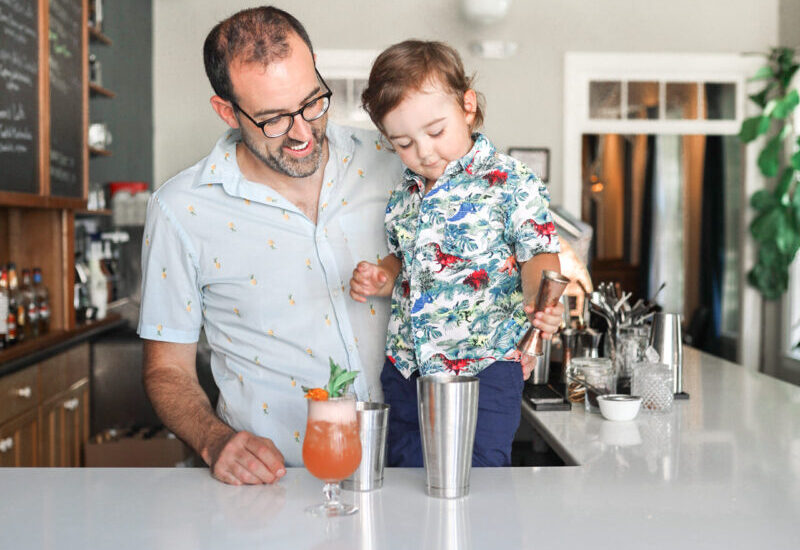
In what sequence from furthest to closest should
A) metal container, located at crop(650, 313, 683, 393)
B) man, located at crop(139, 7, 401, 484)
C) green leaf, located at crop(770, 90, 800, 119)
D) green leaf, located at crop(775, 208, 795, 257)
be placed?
green leaf, located at crop(775, 208, 795, 257)
green leaf, located at crop(770, 90, 800, 119)
metal container, located at crop(650, 313, 683, 393)
man, located at crop(139, 7, 401, 484)

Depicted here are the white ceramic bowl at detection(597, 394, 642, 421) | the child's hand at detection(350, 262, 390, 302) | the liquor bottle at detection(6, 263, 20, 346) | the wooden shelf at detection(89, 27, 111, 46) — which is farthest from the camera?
the wooden shelf at detection(89, 27, 111, 46)

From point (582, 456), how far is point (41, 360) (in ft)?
8.02

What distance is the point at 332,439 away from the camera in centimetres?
118

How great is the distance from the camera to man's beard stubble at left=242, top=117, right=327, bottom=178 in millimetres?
1667

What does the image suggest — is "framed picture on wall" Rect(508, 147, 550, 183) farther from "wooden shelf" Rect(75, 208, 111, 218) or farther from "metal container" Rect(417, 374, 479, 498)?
"metal container" Rect(417, 374, 479, 498)

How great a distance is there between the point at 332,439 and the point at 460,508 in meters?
0.22

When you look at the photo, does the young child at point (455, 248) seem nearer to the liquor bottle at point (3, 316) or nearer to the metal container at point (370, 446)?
the metal container at point (370, 446)

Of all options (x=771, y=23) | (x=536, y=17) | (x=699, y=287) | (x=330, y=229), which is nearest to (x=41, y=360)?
(x=330, y=229)

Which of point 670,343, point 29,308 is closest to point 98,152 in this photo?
point 29,308

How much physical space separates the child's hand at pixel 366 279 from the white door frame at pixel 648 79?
4.68m

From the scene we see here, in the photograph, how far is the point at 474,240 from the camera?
1.65m

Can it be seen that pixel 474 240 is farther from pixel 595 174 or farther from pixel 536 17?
pixel 595 174

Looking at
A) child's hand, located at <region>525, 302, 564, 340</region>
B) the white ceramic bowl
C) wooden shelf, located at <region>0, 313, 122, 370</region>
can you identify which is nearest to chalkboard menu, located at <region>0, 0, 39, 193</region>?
wooden shelf, located at <region>0, 313, 122, 370</region>

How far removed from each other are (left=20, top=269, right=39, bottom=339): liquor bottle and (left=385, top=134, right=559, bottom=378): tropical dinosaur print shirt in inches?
97.8
